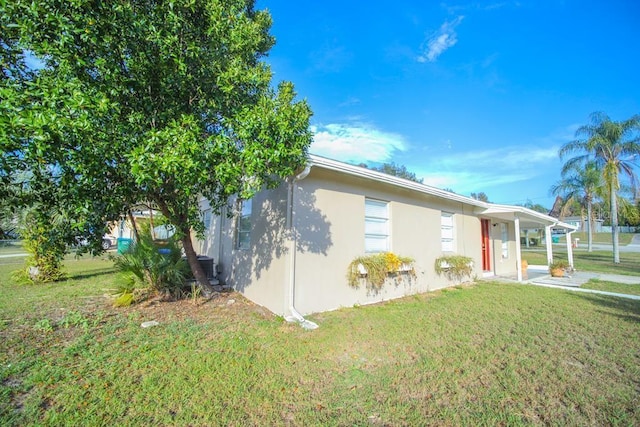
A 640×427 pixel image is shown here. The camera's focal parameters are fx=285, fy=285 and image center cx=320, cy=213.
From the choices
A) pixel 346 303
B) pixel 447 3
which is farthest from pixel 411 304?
pixel 447 3

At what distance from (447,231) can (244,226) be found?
21.1 feet

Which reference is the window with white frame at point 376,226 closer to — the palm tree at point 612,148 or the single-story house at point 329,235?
the single-story house at point 329,235

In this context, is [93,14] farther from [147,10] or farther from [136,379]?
[136,379]

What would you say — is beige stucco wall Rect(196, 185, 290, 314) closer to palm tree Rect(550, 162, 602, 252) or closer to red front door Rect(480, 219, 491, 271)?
red front door Rect(480, 219, 491, 271)

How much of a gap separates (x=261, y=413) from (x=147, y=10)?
17.7 ft

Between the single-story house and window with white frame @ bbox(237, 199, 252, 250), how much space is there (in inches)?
1.0

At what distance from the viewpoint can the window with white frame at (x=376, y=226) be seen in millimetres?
6738

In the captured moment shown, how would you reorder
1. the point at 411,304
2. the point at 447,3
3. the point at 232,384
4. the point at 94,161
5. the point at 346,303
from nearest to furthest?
1. the point at 232,384
2. the point at 94,161
3. the point at 346,303
4. the point at 411,304
5. the point at 447,3

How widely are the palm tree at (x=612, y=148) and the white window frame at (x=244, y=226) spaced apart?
66.7ft

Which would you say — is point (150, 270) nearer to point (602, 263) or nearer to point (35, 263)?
point (35, 263)

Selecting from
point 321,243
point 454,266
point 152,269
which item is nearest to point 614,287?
point 454,266

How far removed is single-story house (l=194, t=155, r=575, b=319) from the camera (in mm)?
5465

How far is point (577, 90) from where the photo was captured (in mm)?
12219

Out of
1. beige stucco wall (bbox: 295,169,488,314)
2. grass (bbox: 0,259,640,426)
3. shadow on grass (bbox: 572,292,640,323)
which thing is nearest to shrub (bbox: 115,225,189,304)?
grass (bbox: 0,259,640,426)
